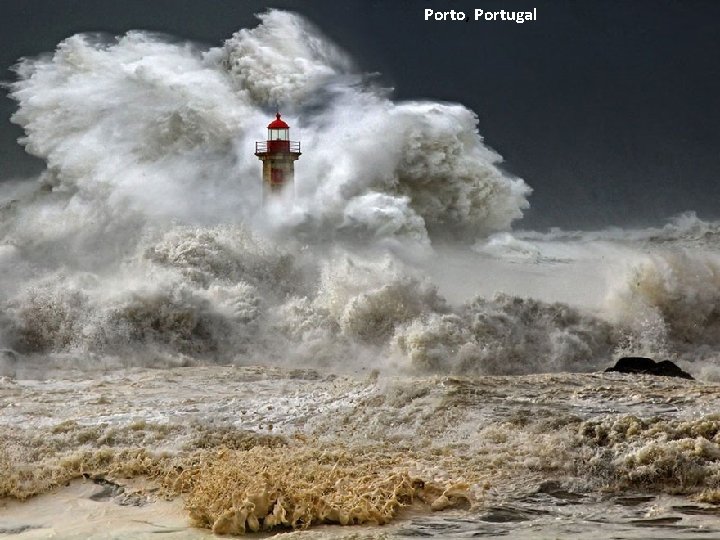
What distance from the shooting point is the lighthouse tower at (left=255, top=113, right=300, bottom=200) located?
20.8 meters

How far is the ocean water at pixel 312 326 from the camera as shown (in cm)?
764

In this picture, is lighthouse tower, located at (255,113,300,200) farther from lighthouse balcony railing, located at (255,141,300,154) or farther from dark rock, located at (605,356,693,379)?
dark rock, located at (605,356,693,379)

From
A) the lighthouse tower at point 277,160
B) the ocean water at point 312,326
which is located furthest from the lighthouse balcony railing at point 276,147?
the ocean water at point 312,326

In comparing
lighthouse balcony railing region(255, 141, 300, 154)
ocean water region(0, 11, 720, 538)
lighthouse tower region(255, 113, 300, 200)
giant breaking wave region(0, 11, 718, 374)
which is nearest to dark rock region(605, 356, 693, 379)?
ocean water region(0, 11, 720, 538)

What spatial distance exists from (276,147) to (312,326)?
5.15 meters

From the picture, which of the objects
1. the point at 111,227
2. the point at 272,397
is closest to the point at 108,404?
the point at 272,397

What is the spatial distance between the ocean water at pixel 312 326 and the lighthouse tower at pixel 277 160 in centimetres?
31

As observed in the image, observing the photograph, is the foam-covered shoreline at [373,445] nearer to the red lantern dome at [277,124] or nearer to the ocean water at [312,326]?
the ocean water at [312,326]

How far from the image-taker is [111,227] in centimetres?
2005

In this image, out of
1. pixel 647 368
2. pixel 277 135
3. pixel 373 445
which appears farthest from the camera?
pixel 277 135

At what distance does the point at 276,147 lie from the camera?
20906mm

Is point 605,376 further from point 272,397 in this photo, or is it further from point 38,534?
point 38,534

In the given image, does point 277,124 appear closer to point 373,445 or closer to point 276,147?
point 276,147

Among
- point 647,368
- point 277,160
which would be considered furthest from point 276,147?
point 647,368
